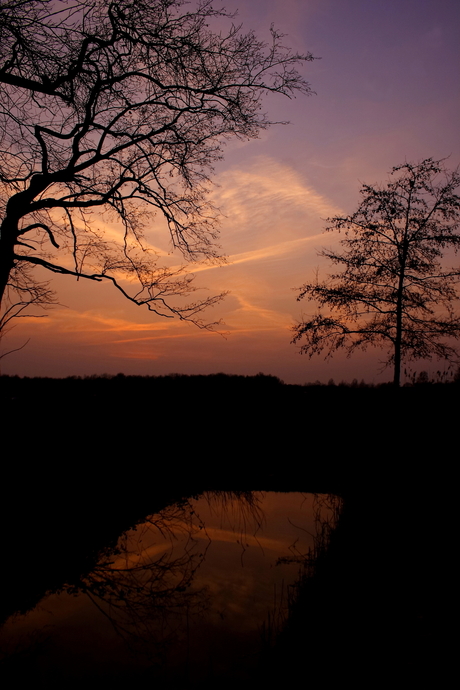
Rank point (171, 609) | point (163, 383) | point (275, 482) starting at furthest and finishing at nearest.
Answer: point (163, 383), point (275, 482), point (171, 609)

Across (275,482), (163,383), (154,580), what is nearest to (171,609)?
(154,580)

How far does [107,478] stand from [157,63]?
9044 mm

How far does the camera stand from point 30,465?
9586 mm

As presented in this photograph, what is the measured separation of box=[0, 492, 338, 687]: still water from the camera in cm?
474

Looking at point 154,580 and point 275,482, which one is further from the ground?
point 275,482

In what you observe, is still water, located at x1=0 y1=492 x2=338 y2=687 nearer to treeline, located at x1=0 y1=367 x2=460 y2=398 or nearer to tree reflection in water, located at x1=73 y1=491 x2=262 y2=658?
tree reflection in water, located at x1=73 y1=491 x2=262 y2=658

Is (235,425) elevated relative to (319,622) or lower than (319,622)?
elevated

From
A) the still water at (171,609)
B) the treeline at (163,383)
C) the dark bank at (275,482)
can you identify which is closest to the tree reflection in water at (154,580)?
the still water at (171,609)

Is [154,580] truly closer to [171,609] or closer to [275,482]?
[171,609]

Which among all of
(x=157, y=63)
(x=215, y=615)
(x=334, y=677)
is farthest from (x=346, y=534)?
(x=157, y=63)

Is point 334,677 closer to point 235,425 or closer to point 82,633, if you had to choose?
point 82,633

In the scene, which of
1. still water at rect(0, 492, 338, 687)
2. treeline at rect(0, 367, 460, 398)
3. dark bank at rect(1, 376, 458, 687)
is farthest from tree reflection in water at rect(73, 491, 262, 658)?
treeline at rect(0, 367, 460, 398)

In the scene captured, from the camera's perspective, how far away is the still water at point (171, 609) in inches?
187

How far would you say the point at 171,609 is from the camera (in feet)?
19.1
